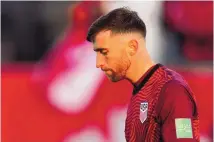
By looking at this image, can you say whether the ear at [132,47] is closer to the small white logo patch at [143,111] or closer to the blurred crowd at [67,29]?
the small white logo patch at [143,111]

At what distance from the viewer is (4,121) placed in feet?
19.5

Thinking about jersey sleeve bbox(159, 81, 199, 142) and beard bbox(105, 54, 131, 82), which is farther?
beard bbox(105, 54, 131, 82)

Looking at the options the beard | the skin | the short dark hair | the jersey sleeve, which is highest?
the short dark hair

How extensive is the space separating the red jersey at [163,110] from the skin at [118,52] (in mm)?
86

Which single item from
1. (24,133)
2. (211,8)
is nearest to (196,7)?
(211,8)

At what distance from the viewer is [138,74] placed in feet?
9.44

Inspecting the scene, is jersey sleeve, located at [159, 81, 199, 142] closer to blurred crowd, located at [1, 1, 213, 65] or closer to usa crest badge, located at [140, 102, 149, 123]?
usa crest badge, located at [140, 102, 149, 123]

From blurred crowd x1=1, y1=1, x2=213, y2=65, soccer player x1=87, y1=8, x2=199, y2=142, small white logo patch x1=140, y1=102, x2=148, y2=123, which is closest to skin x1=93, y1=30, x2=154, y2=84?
soccer player x1=87, y1=8, x2=199, y2=142

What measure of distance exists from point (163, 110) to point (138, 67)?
0.30 meters

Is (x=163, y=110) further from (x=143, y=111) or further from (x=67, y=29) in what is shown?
(x=67, y=29)

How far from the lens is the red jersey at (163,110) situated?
2.60 meters

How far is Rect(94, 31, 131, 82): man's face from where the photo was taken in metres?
2.82

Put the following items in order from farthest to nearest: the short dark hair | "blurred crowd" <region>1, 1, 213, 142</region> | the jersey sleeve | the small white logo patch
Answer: "blurred crowd" <region>1, 1, 213, 142</region>, the short dark hair, the small white logo patch, the jersey sleeve

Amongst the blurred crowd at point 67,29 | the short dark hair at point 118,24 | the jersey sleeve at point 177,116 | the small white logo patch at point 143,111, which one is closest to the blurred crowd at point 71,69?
the blurred crowd at point 67,29
